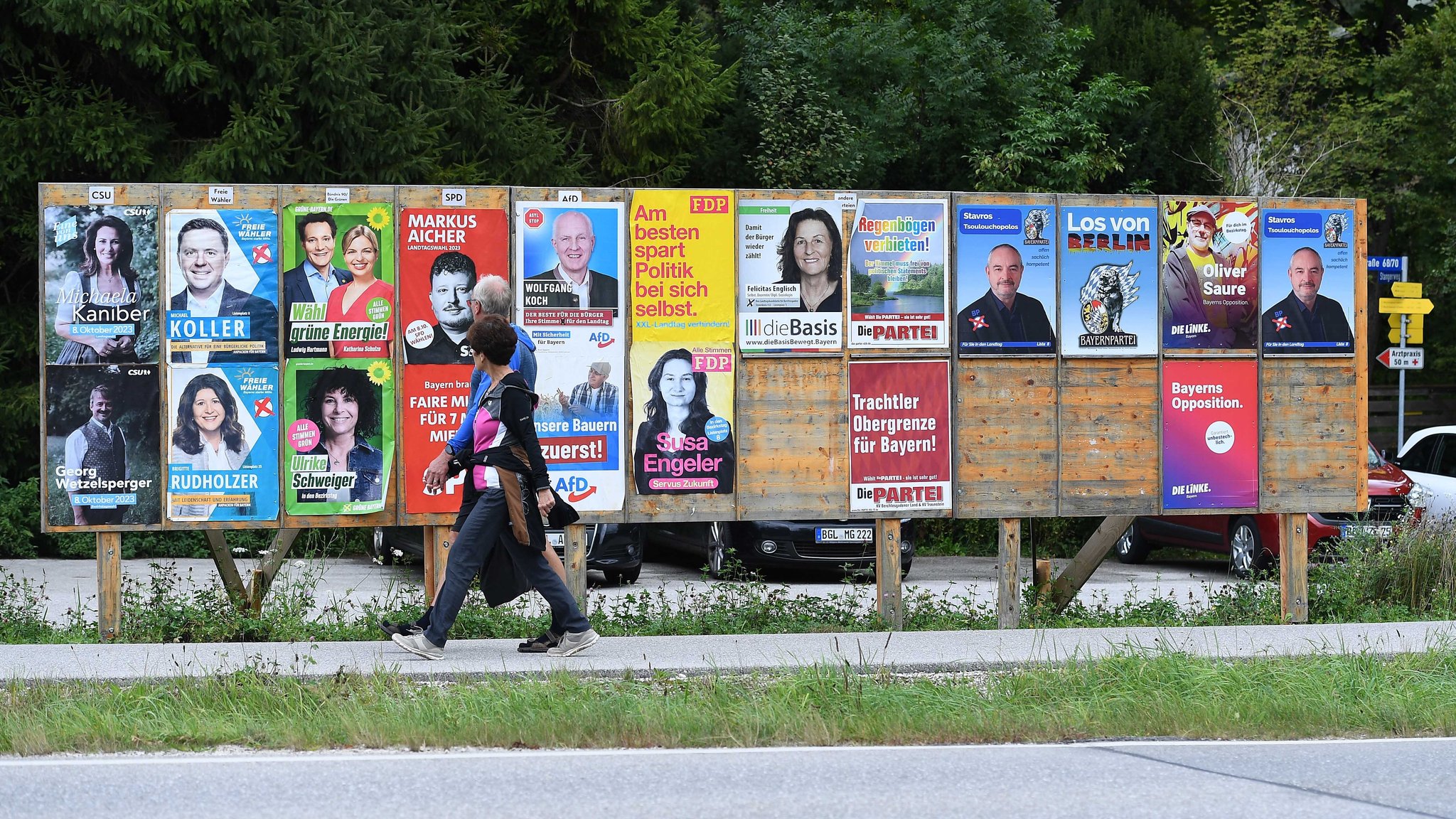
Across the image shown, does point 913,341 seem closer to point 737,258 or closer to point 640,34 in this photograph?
point 737,258

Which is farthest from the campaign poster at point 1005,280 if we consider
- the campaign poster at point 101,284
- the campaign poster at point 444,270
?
the campaign poster at point 101,284

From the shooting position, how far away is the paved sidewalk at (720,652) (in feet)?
29.6

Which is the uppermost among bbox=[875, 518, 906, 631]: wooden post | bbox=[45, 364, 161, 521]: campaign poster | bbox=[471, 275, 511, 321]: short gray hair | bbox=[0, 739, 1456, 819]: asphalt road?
bbox=[471, 275, 511, 321]: short gray hair

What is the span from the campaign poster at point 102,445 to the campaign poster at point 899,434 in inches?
186

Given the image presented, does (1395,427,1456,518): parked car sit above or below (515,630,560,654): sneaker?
above

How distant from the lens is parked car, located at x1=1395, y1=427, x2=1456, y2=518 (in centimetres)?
1856

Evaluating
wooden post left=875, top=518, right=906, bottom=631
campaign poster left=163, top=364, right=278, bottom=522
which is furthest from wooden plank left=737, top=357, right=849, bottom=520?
campaign poster left=163, top=364, right=278, bottom=522

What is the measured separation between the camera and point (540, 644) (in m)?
9.78

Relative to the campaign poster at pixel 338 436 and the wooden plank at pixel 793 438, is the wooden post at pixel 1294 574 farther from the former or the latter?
the campaign poster at pixel 338 436

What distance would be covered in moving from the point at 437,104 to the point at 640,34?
4.24 meters

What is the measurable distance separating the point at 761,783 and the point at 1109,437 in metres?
5.65

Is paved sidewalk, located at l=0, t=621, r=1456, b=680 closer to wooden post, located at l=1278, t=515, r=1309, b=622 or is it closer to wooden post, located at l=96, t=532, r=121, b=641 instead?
wooden post, located at l=96, t=532, r=121, b=641

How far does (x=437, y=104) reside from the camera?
20812 millimetres

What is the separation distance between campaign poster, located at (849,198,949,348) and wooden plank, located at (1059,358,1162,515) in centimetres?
111
